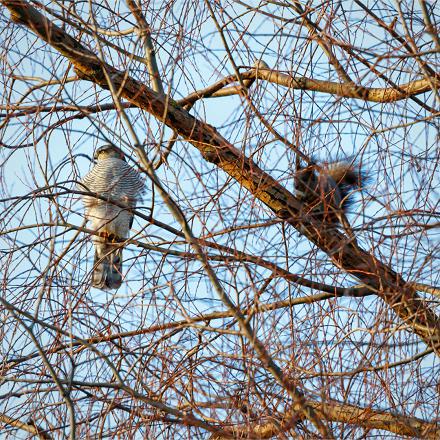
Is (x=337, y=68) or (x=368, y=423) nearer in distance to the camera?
(x=368, y=423)


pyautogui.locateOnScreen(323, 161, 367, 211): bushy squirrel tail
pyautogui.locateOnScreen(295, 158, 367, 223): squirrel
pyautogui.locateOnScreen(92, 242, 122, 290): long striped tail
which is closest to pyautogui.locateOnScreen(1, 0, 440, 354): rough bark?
pyautogui.locateOnScreen(295, 158, 367, 223): squirrel

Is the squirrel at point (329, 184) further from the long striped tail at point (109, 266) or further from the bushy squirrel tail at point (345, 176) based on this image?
the long striped tail at point (109, 266)

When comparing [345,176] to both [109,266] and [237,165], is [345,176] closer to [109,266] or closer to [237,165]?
[237,165]

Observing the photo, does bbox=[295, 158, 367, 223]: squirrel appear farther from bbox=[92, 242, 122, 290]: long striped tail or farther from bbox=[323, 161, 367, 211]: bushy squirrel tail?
bbox=[92, 242, 122, 290]: long striped tail

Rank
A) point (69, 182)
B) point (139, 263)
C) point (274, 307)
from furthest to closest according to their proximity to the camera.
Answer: point (139, 263) < point (69, 182) < point (274, 307)

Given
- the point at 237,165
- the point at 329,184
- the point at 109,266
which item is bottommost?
the point at 329,184

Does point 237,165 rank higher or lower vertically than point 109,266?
lower

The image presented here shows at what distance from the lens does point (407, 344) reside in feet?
8.30

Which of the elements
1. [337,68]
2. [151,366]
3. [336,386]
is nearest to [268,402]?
[336,386]

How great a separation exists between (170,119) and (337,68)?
2.78 feet

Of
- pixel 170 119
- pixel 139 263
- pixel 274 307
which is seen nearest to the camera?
pixel 274 307

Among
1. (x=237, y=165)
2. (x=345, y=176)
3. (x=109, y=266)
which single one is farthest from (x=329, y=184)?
(x=109, y=266)

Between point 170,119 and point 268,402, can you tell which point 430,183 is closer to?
point 268,402

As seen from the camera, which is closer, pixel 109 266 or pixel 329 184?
pixel 329 184
